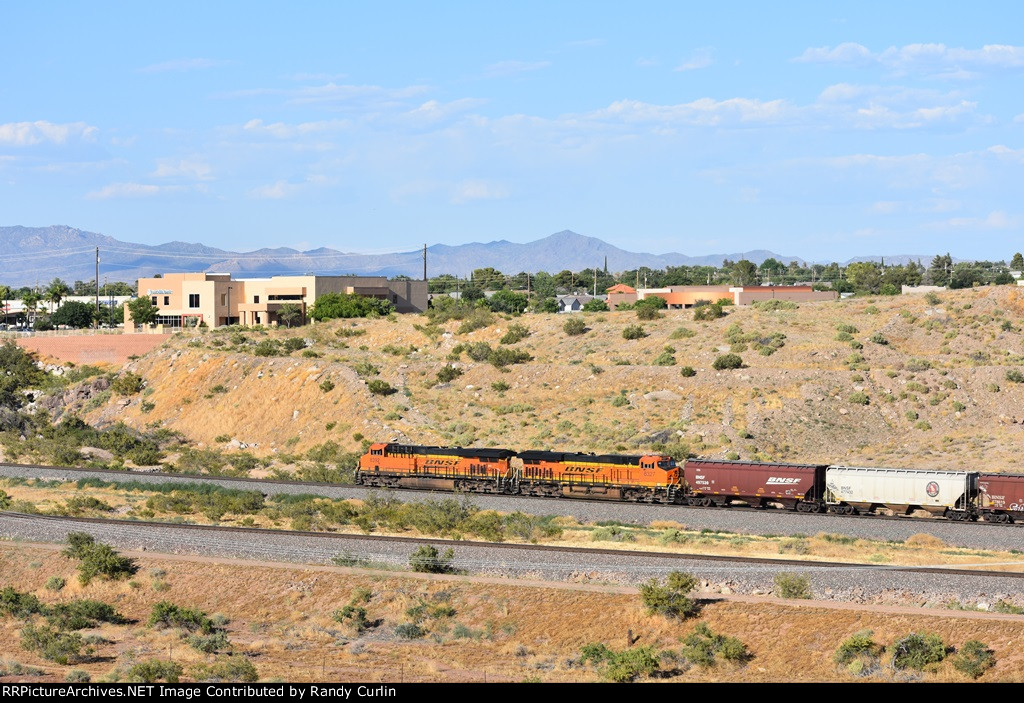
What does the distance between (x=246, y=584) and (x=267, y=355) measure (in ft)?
179

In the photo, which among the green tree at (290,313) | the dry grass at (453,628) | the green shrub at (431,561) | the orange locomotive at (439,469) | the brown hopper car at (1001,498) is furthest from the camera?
the green tree at (290,313)

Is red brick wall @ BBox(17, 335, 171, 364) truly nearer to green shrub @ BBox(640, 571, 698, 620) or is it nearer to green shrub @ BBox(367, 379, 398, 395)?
green shrub @ BBox(367, 379, 398, 395)

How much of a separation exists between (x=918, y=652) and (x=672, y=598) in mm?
6830

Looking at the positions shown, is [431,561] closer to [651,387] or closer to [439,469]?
[439,469]

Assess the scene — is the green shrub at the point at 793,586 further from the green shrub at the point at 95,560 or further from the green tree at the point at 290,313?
the green tree at the point at 290,313

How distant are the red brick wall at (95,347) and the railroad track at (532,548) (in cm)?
6206

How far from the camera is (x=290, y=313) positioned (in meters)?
125

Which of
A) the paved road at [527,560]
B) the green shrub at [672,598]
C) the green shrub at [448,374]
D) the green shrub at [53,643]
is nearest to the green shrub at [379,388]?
the green shrub at [448,374]

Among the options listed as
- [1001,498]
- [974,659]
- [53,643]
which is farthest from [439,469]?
[974,659]

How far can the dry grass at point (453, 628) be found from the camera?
95.3 ft

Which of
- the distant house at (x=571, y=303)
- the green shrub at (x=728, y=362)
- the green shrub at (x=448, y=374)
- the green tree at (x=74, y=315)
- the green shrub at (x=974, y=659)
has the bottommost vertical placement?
the green shrub at (x=974, y=659)

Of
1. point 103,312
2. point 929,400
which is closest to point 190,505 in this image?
point 929,400

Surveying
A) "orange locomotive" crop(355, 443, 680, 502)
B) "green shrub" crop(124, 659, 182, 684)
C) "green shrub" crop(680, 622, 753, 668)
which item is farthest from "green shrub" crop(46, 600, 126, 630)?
"orange locomotive" crop(355, 443, 680, 502)
